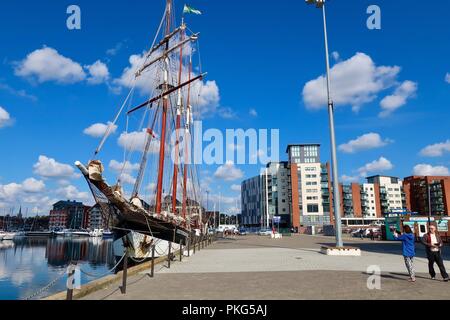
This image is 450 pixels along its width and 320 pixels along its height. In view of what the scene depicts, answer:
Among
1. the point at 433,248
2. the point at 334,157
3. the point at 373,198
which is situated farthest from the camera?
the point at 373,198

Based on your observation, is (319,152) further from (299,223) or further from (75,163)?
(75,163)

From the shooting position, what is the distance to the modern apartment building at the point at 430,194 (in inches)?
4902

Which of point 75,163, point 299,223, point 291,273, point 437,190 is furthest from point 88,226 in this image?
point 291,273

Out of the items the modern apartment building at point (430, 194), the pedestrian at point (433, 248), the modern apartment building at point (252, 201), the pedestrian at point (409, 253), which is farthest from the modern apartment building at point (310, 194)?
the pedestrian at point (409, 253)

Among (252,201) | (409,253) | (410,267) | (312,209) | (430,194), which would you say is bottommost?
(410,267)

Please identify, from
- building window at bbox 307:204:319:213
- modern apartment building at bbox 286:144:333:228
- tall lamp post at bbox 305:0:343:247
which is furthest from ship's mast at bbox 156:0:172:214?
building window at bbox 307:204:319:213

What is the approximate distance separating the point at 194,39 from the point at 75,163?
78.8ft

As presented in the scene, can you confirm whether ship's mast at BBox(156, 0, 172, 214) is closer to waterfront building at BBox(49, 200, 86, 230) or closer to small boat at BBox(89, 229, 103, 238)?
small boat at BBox(89, 229, 103, 238)

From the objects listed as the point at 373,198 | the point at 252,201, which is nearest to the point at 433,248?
the point at 252,201

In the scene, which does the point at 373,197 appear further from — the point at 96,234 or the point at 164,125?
the point at 164,125

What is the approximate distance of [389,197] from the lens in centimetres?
13688

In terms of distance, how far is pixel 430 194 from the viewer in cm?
13350

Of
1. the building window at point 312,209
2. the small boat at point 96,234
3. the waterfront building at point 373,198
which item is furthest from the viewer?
the waterfront building at point 373,198

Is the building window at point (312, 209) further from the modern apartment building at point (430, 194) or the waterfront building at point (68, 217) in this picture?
the waterfront building at point (68, 217)
